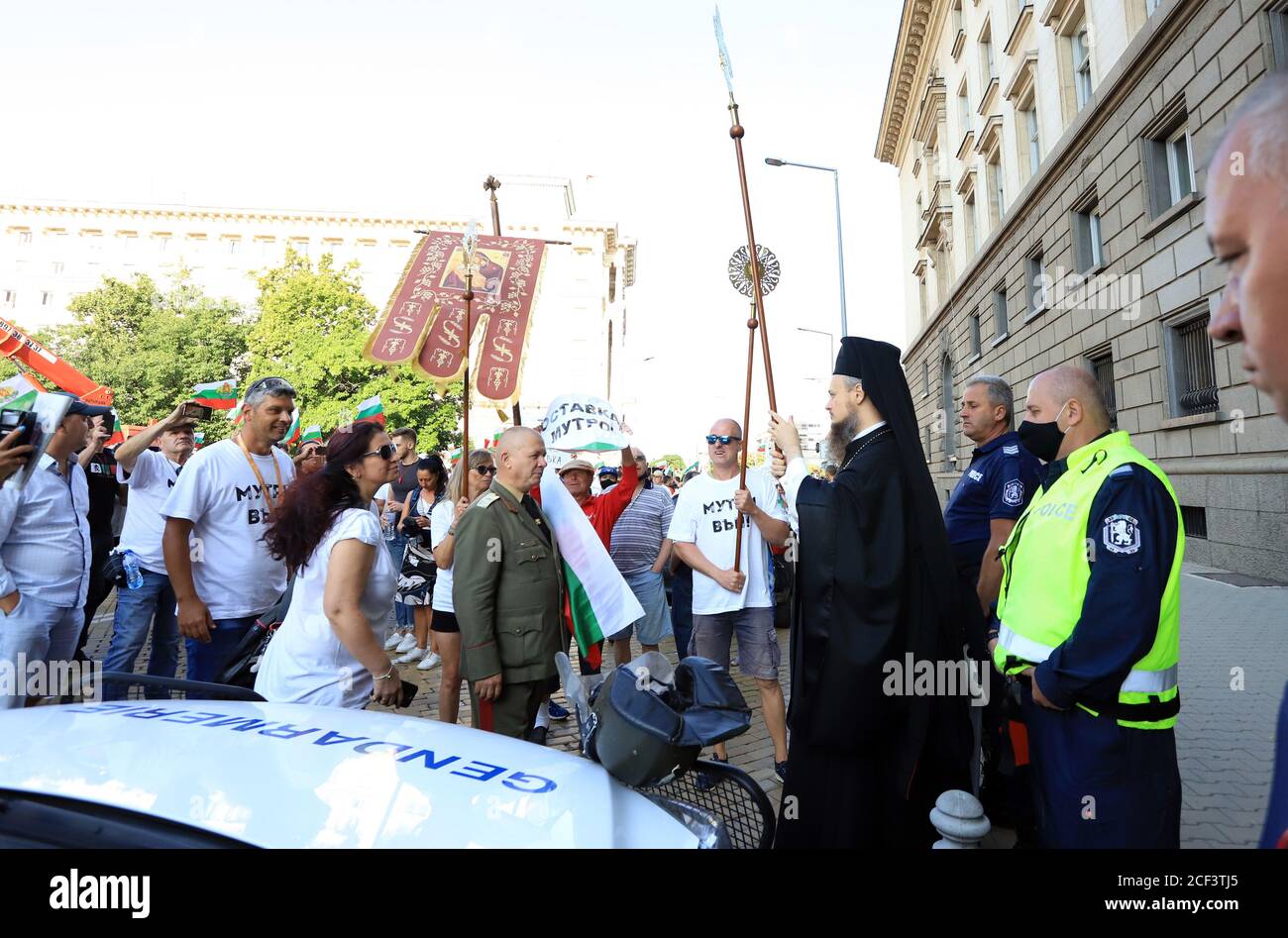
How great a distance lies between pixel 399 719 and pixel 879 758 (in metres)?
1.71

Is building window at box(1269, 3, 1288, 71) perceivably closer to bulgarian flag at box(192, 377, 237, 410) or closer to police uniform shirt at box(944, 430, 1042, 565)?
police uniform shirt at box(944, 430, 1042, 565)

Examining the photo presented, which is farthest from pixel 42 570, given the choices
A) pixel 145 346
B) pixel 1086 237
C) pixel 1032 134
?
pixel 145 346

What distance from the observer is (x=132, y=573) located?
4.74 metres

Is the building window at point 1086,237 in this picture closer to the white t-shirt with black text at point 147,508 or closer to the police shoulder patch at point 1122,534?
the police shoulder patch at point 1122,534

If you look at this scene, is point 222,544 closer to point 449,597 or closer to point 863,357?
point 449,597

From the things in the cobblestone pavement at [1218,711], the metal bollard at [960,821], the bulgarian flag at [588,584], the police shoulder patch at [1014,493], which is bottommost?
the cobblestone pavement at [1218,711]

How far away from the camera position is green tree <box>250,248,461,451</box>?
33.7 m

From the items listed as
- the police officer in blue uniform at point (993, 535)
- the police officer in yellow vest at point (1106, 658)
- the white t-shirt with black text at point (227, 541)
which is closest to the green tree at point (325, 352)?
the white t-shirt with black text at point (227, 541)

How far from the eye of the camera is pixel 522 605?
356 centimetres

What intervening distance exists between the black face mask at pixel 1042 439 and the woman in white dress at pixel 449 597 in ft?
9.61

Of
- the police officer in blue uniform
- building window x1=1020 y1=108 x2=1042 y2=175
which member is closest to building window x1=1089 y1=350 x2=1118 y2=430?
building window x1=1020 y1=108 x2=1042 y2=175

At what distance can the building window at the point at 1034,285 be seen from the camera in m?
16.3

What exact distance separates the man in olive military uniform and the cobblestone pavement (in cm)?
148
